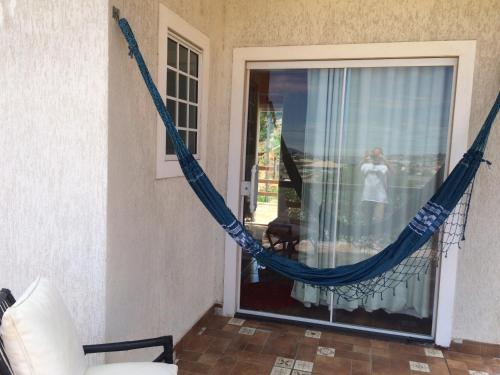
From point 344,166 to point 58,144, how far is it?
200 cm

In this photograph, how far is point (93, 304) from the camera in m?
1.91

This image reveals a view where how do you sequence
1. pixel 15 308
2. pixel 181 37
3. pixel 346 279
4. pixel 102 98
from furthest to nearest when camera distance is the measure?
pixel 181 37 < pixel 346 279 < pixel 102 98 < pixel 15 308

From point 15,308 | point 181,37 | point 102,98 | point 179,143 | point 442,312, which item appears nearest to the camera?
point 15,308

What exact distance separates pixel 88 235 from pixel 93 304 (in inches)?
12.6

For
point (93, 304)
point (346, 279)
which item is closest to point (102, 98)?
point (93, 304)

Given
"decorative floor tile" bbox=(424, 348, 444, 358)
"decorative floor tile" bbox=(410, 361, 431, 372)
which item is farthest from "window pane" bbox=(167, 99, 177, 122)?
"decorative floor tile" bbox=(424, 348, 444, 358)

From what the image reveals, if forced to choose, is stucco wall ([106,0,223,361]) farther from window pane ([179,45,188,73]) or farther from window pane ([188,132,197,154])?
window pane ([188,132,197,154])

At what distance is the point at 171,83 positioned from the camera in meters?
2.60

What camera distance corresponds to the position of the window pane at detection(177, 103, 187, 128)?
2.76 metres

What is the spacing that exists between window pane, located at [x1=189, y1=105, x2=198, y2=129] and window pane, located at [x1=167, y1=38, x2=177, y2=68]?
389 mm

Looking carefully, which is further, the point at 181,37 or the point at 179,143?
the point at 181,37

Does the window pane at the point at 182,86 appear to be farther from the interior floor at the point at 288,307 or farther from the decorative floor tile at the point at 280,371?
the decorative floor tile at the point at 280,371

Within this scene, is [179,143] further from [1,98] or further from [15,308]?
[15,308]

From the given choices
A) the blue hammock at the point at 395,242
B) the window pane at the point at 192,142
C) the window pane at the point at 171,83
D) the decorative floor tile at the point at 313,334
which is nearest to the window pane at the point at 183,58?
Result: the window pane at the point at 171,83
